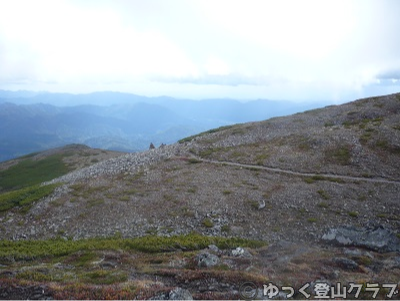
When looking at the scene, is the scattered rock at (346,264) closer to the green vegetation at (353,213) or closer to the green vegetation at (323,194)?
the green vegetation at (353,213)

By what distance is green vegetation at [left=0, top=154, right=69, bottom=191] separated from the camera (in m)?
112

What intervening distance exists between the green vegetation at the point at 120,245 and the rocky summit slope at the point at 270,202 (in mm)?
2078

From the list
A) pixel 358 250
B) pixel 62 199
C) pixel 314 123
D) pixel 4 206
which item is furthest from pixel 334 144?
pixel 4 206

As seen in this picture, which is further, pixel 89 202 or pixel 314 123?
pixel 314 123

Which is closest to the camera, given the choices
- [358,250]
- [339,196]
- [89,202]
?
[358,250]

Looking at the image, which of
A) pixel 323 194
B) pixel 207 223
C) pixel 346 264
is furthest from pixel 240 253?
pixel 323 194

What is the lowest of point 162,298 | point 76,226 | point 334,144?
point 76,226

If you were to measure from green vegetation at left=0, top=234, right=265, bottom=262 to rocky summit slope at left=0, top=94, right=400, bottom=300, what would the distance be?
2.08 m

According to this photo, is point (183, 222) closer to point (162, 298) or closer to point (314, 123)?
point (162, 298)

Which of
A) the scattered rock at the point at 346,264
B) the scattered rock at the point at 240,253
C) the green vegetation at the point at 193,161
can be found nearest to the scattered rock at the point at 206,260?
the scattered rock at the point at 240,253

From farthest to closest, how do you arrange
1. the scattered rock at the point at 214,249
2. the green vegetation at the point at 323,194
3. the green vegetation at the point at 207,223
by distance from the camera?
the green vegetation at the point at 323,194
the green vegetation at the point at 207,223
the scattered rock at the point at 214,249

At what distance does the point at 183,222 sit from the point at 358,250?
15732 mm

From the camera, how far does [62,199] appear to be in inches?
1506

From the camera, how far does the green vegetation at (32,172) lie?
112 metres
